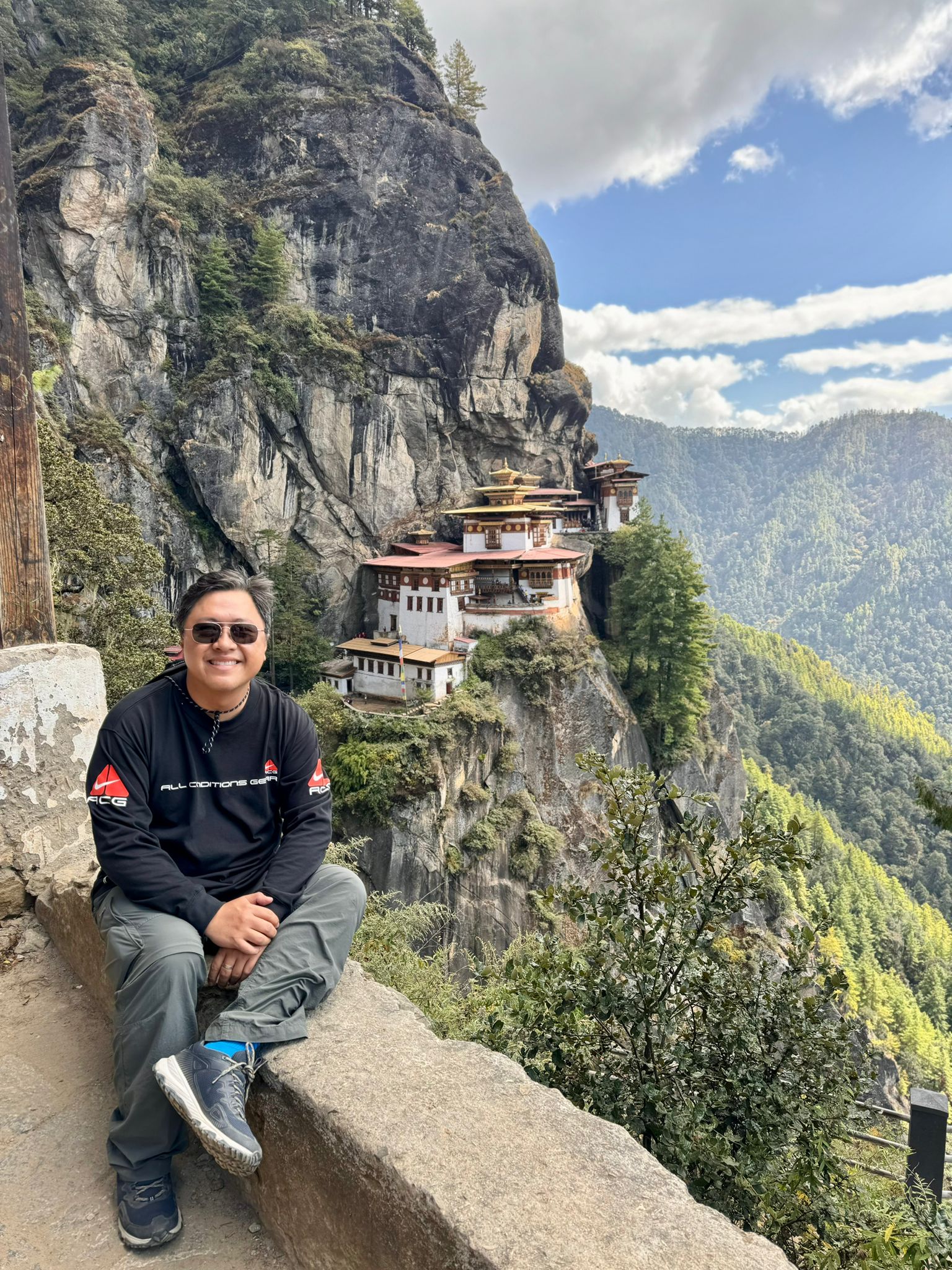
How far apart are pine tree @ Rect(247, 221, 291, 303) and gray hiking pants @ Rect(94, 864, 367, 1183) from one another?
1166 inches

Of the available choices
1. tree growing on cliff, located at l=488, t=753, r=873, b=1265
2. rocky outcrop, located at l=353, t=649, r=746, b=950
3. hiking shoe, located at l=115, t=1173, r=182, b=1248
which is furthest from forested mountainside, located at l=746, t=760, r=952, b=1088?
hiking shoe, located at l=115, t=1173, r=182, b=1248

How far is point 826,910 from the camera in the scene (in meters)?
3.01

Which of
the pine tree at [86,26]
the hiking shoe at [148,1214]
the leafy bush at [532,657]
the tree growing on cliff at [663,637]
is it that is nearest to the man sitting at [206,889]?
the hiking shoe at [148,1214]

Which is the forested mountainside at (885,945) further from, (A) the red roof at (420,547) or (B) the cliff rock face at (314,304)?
(B) the cliff rock face at (314,304)

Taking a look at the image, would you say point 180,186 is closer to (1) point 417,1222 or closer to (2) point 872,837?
(1) point 417,1222

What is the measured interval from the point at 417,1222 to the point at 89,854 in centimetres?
278

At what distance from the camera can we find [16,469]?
3.45 metres

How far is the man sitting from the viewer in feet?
6.17

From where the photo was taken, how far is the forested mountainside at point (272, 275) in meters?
23.8

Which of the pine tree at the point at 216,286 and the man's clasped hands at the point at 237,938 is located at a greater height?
the pine tree at the point at 216,286

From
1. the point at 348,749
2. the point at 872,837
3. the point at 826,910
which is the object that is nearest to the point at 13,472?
the point at 826,910

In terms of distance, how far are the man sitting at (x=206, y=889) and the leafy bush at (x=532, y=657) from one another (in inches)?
796

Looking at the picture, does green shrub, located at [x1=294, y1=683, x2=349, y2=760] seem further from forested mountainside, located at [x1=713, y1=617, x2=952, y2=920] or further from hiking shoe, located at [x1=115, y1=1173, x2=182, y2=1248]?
forested mountainside, located at [x1=713, y1=617, x2=952, y2=920]

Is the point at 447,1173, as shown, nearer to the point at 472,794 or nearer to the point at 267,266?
the point at 472,794
